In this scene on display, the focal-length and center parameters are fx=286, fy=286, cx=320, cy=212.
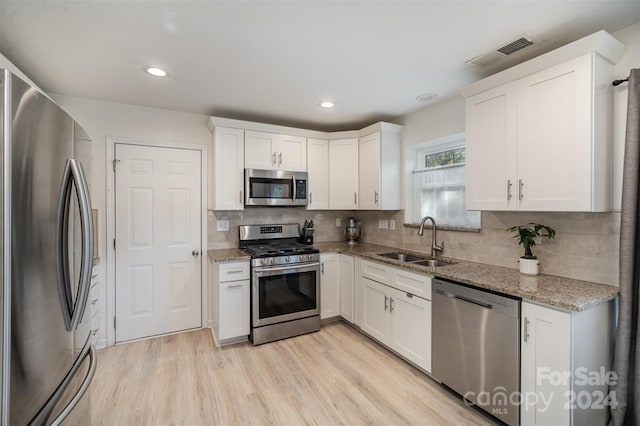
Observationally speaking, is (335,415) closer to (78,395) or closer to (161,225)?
(78,395)

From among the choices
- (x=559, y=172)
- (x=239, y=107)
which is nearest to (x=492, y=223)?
(x=559, y=172)

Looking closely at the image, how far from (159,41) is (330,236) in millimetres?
2898

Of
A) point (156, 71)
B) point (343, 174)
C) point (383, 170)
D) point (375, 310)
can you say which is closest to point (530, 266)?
point (375, 310)

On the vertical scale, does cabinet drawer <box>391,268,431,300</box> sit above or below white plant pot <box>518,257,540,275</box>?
below

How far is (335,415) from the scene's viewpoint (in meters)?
1.94

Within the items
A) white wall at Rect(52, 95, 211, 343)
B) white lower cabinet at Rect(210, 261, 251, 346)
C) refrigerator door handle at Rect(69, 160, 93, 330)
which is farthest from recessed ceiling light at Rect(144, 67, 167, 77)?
white lower cabinet at Rect(210, 261, 251, 346)

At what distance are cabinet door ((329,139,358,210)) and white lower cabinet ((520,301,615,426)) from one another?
229 cm

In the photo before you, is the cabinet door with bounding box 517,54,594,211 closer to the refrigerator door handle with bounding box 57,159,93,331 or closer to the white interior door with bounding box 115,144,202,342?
the refrigerator door handle with bounding box 57,159,93,331

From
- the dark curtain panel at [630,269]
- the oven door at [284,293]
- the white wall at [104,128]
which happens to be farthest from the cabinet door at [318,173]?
the dark curtain panel at [630,269]

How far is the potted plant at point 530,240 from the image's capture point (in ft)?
6.59

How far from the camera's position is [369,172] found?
3469mm

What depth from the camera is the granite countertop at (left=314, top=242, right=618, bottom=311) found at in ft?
5.07

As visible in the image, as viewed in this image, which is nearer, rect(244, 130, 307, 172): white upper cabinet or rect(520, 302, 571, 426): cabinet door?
rect(520, 302, 571, 426): cabinet door

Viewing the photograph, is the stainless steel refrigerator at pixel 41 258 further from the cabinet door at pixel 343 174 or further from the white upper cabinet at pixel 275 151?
the cabinet door at pixel 343 174
